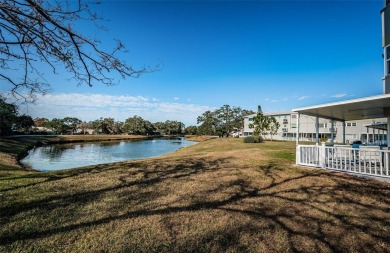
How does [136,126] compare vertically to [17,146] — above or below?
above

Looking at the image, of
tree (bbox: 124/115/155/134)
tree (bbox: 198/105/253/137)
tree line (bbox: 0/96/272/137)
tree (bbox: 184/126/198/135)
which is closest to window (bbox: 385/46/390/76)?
tree line (bbox: 0/96/272/137)

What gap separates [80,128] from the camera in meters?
99.1

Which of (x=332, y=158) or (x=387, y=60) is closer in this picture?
(x=332, y=158)

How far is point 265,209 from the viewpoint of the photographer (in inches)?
181

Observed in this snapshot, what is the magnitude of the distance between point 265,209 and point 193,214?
155cm

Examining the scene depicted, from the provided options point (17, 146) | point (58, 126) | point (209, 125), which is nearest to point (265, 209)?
point (17, 146)

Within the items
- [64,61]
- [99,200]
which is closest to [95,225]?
[99,200]

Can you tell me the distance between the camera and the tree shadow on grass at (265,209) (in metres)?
3.39

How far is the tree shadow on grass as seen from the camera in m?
3.39

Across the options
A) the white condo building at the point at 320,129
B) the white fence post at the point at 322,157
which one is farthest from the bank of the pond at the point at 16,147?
the white condo building at the point at 320,129

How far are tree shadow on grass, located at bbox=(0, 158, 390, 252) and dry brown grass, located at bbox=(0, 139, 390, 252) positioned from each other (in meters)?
0.02

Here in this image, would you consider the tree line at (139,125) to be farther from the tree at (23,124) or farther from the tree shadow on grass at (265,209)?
the tree shadow on grass at (265,209)

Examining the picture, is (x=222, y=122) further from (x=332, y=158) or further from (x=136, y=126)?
(x=332, y=158)

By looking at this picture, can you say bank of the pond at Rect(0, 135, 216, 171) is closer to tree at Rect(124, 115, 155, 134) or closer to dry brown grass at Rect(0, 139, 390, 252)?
dry brown grass at Rect(0, 139, 390, 252)
